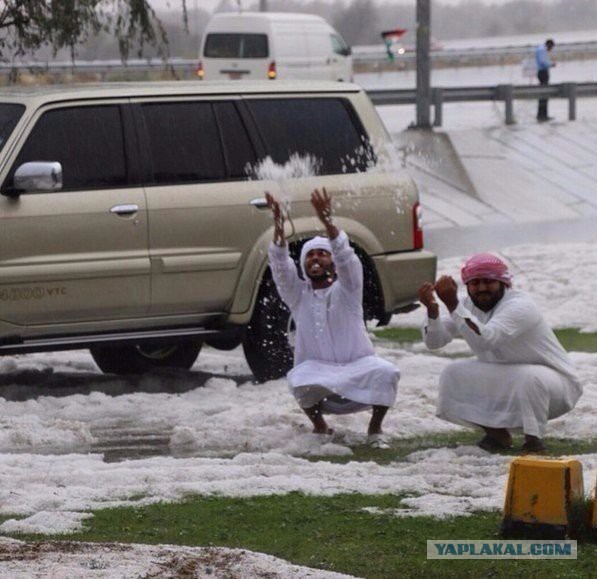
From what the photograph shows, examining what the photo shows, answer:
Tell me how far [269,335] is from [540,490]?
514 cm

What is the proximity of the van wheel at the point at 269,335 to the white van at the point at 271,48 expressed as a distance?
22.4 metres

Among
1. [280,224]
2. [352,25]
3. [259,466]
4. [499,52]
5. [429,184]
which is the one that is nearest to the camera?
[259,466]

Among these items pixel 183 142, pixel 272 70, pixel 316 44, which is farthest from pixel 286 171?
pixel 316 44

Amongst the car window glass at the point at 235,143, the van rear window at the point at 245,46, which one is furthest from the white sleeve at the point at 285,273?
the van rear window at the point at 245,46

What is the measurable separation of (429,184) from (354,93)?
13.6 m

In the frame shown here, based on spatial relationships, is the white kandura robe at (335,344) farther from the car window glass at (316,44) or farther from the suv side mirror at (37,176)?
the car window glass at (316,44)

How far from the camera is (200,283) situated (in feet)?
39.1

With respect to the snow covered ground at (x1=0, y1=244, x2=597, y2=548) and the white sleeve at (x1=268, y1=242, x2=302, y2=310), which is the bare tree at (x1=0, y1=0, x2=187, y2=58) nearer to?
the snow covered ground at (x1=0, y1=244, x2=597, y2=548)

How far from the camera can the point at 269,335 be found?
12.3 meters

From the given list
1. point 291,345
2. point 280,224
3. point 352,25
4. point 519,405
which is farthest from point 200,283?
point 352,25

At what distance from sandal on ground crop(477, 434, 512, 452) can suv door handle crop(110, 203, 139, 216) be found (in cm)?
303

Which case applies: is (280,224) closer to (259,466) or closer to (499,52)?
(259,466)

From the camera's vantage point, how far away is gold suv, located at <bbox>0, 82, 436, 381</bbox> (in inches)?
448

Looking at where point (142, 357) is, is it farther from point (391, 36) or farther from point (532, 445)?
point (391, 36)
